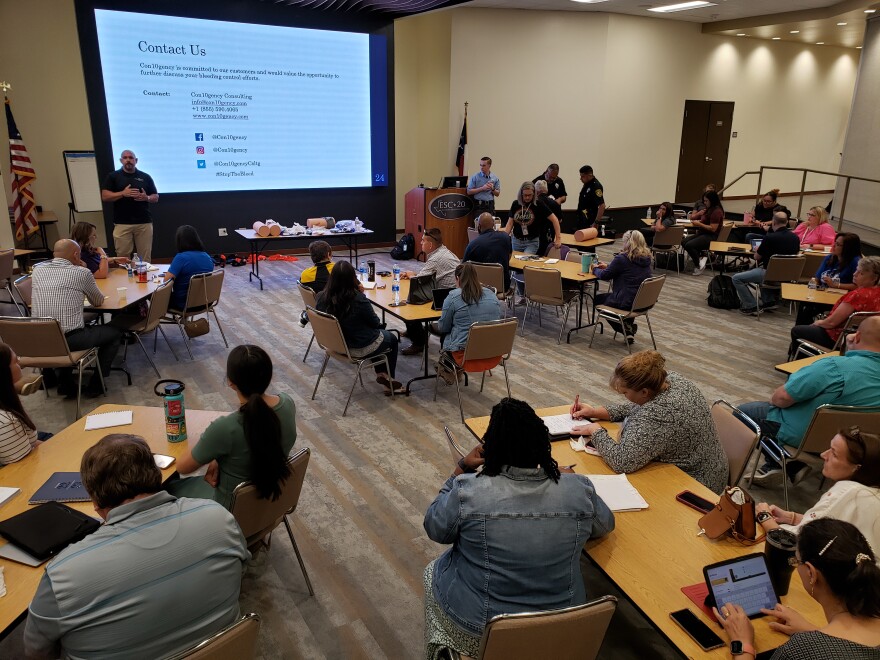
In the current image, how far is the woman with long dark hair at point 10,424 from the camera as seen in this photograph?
275cm

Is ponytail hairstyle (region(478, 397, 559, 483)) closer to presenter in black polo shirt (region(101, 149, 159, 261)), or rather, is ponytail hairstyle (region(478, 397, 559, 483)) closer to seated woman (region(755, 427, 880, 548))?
seated woman (region(755, 427, 880, 548))

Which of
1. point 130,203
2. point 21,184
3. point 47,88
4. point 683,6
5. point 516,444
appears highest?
point 683,6

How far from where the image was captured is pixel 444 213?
10625 mm

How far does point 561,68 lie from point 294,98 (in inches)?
203

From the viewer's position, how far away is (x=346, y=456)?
4.56 metres

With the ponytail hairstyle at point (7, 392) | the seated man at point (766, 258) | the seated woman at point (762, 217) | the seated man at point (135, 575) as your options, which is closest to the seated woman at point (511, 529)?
the seated man at point (135, 575)

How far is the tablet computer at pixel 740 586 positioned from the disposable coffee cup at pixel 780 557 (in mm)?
39

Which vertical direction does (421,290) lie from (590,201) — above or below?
below

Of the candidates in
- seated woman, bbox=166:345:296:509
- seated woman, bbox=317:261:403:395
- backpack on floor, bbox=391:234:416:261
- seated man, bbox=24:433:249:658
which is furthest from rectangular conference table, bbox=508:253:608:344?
seated man, bbox=24:433:249:658

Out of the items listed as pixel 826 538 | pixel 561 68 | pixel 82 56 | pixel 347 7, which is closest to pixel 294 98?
pixel 347 7

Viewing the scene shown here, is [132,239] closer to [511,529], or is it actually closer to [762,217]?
[511,529]

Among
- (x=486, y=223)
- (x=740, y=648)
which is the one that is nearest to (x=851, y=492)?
(x=740, y=648)

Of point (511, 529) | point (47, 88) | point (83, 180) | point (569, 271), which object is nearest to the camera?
point (511, 529)

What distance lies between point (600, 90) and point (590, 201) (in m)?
3.20
